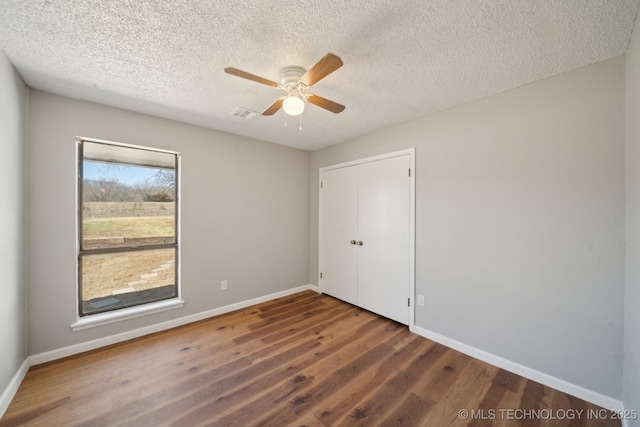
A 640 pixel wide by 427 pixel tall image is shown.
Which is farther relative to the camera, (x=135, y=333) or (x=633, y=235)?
(x=135, y=333)

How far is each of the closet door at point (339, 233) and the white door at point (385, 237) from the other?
0.11 m

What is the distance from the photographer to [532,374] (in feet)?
6.10

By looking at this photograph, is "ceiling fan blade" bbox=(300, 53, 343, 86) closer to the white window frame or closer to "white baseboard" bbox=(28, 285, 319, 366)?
the white window frame

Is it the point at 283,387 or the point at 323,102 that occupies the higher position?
the point at 323,102

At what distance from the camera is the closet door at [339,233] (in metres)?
3.32

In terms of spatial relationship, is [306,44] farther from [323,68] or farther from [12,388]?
[12,388]

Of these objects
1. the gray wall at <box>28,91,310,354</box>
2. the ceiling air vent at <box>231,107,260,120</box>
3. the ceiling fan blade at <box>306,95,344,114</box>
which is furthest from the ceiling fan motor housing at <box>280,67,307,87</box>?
the gray wall at <box>28,91,310,354</box>

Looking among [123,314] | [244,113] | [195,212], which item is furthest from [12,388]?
[244,113]

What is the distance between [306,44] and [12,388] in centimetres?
318

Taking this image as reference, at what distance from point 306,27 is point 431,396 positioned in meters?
2.63

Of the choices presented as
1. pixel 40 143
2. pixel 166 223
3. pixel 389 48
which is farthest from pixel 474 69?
pixel 40 143

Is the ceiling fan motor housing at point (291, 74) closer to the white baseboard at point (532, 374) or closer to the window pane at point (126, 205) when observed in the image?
the window pane at point (126, 205)

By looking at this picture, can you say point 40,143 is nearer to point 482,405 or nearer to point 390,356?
Result: point 390,356

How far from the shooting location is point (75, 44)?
58.0 inches
